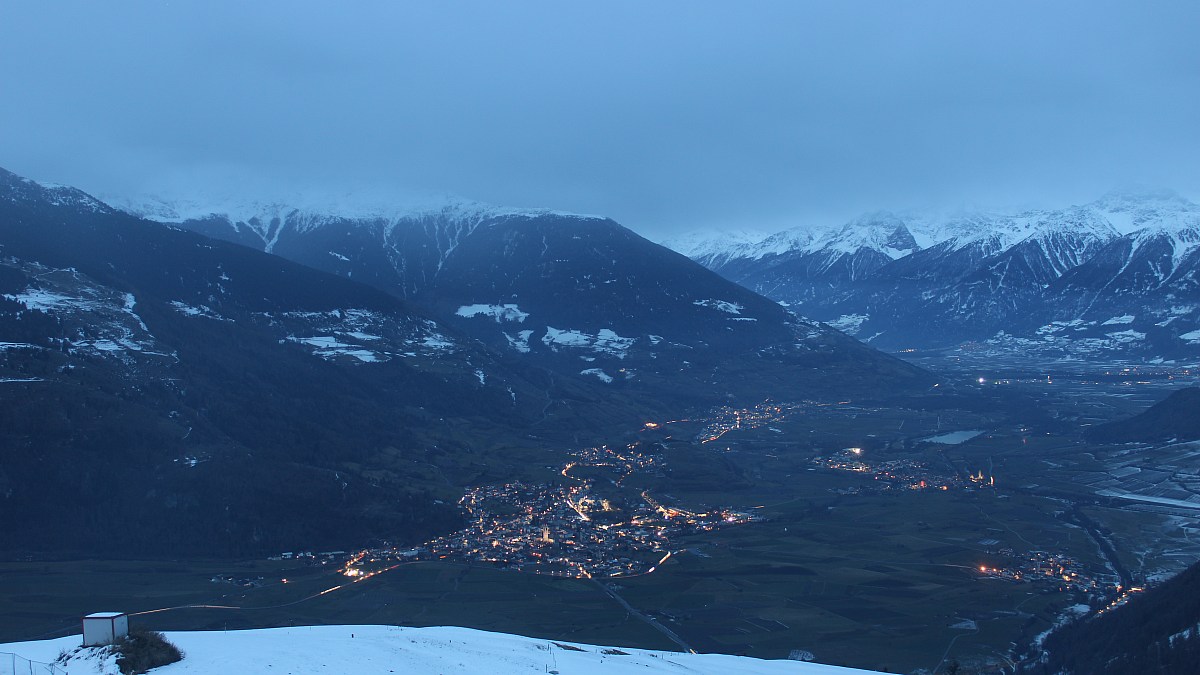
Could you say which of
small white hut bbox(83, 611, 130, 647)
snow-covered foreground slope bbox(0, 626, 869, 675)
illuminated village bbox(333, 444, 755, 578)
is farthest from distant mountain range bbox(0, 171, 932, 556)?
small white hut bbox(83, 611, 130, 647)

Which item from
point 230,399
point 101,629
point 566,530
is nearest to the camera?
point 101,629

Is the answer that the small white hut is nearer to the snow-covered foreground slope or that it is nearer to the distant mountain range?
the snow-covered foreground slope

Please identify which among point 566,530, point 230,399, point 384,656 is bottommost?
point 566,530

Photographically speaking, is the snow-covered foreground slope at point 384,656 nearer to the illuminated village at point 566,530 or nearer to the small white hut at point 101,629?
the small white hut at point 101,629

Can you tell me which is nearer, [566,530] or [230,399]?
[566,530]

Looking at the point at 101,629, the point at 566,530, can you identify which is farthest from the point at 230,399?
the point at 101,629

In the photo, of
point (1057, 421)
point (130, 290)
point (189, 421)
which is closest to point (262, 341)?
point (130, 290)

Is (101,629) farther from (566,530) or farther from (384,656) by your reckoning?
(566,530)

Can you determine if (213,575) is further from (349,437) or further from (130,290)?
(130,290)
